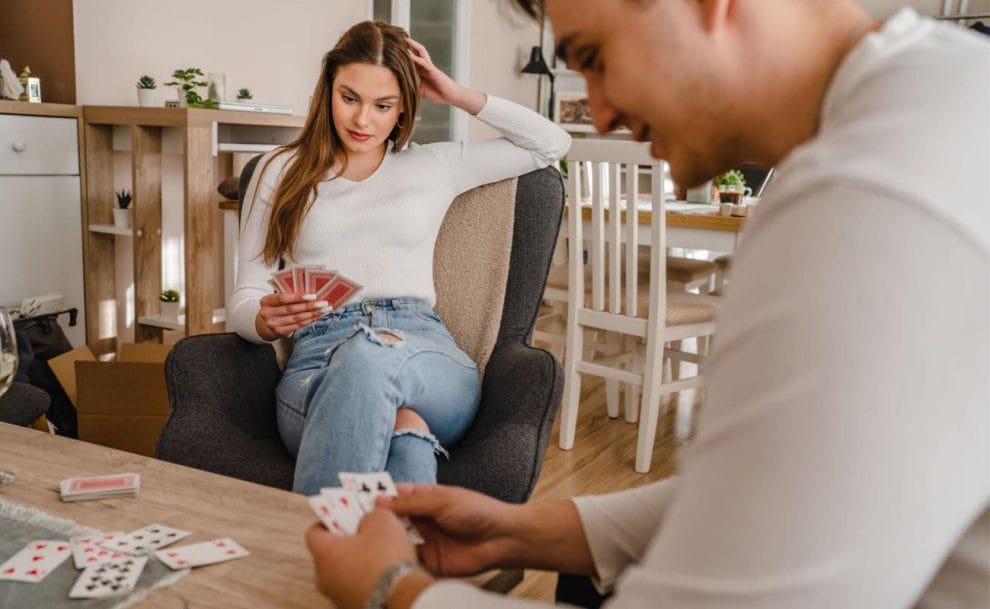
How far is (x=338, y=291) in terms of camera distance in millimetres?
1817

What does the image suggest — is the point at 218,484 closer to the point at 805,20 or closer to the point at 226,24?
the point at 805,20

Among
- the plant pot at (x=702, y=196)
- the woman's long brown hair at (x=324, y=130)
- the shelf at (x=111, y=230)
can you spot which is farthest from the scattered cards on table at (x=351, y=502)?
the plant pot at (x=702, y=196)

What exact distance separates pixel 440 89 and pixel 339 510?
1502 mm

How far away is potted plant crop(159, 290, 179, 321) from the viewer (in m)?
3.27

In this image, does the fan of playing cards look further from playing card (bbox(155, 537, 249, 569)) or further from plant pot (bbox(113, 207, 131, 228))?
plant pot (bbox(113, 207, 131, 228))

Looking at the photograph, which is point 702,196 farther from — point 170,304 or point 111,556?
point 111,556

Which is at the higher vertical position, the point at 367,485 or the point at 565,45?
the point at 565,45

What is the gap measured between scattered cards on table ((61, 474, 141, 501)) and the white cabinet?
208 centimetres

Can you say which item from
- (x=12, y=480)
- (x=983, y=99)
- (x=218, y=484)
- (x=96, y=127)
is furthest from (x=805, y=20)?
(x=96, y=127)

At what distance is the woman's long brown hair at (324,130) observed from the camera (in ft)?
6.48

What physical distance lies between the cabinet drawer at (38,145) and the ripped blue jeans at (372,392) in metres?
1.53

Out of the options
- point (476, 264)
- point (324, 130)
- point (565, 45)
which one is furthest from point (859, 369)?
point (324, 130)

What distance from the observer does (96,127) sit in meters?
3.13

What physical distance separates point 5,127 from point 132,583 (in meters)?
2.40
